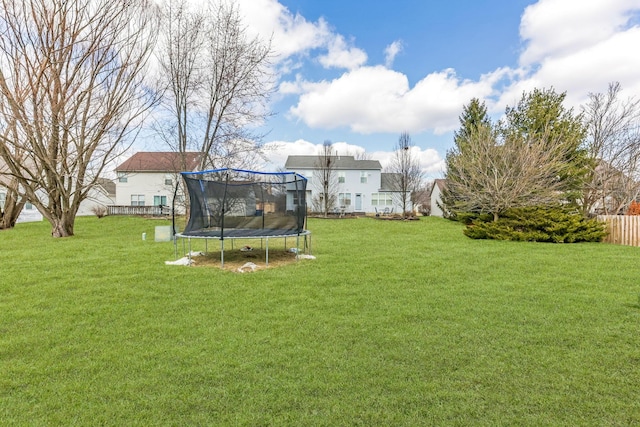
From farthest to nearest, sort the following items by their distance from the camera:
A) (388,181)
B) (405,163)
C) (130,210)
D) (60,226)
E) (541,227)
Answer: (388,181)
(130,210)
(405,163)
(60,226)
(541,227)

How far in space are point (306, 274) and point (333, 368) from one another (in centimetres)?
319

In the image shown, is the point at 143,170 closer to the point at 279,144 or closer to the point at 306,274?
the point at 279,144

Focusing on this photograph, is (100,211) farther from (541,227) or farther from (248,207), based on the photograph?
(541,227)

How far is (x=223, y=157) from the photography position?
14.6 meters

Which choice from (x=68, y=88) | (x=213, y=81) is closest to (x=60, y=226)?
(x=68, y=88)

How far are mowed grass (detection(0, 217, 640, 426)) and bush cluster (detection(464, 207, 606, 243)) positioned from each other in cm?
542

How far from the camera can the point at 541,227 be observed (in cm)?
1091

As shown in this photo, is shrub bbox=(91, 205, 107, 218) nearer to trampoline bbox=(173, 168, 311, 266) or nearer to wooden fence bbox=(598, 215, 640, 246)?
trampoline bbox=(173, 168, 311, 266)

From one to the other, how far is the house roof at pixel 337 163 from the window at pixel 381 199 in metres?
2.45

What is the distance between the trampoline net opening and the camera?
6.94 metres

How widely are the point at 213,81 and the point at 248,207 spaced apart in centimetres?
861

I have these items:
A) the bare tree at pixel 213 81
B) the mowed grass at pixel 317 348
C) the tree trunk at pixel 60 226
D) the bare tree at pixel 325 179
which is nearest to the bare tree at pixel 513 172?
the mowed grass at pixel 317 348

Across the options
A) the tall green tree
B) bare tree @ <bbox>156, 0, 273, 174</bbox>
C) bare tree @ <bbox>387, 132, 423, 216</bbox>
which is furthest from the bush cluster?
bare tree @ <bbox>387, 132, 423, 216</bbox>

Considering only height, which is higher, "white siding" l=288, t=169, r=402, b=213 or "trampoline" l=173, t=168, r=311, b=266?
"white siding" l=288, t=169, r=402, b=213
